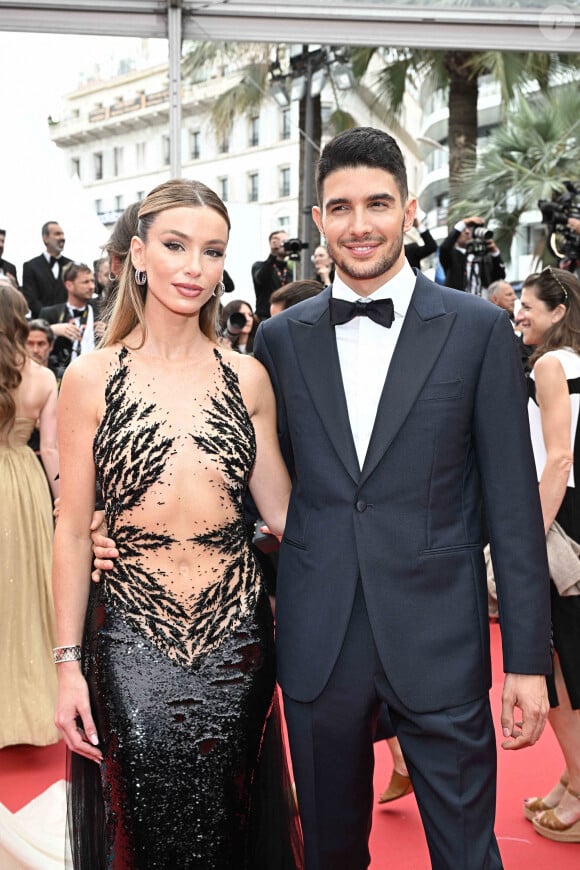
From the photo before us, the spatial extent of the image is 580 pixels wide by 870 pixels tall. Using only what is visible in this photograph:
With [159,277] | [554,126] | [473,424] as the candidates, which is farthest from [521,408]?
[554,126]

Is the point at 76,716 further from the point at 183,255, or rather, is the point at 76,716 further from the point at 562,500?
the point at 562,500

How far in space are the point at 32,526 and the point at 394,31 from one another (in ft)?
12.0

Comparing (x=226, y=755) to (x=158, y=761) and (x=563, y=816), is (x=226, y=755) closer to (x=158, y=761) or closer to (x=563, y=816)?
(x=158, y=761)

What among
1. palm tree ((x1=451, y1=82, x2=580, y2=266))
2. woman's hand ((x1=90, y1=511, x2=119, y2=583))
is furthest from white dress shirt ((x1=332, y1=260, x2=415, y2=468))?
palm tree ((x1=451, y1=82, x2=580, y2=266))

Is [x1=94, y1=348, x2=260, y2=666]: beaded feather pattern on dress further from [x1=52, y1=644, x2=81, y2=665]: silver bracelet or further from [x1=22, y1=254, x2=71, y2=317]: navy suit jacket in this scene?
[x1=22, y1=254, x2=71, y2=317]: navy suit jacket

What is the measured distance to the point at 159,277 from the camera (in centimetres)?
226

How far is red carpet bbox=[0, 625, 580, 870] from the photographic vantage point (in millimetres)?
3197

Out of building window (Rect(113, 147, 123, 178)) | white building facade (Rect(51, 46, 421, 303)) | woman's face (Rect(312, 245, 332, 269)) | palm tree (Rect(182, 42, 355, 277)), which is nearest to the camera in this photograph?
woman's face (Rect(312, 245, 332, 269))

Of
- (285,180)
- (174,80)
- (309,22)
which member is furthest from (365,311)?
(285,180)

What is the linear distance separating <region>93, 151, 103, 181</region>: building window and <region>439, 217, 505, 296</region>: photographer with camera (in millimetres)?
45711

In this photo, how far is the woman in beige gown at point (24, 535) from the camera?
4.41 meters

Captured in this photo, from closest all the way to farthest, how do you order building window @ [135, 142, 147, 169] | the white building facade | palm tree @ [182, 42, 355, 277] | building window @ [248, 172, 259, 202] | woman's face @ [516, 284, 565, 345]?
woman's face @ [516, 284, 565, 345], palm tree @ [182, 42, 355, 277], the white building facade, building window @ [248, 172, 259, 202], building window @ [135, 142, 147, 169]

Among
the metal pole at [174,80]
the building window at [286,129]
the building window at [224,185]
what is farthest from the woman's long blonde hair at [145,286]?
the building window at [224,185]

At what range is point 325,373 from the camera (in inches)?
87.0
